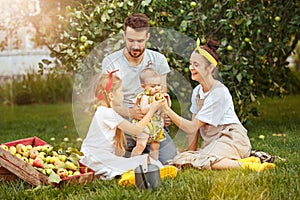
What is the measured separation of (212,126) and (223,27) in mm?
1404

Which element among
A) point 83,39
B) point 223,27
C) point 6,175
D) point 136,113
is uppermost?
point 223,27

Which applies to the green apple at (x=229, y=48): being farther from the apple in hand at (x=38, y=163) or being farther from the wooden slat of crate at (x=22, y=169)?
the wooden slat of crate at (x=22, y=169)

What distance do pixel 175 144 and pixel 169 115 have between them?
246mm

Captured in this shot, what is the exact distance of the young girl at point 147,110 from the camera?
2.63m

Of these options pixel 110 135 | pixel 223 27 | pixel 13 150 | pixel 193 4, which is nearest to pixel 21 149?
pixel 13 150

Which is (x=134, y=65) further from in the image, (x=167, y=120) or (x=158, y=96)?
(x=167, y=120)

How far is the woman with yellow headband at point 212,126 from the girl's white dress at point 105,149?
0.33 m

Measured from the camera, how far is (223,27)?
4.34 meters

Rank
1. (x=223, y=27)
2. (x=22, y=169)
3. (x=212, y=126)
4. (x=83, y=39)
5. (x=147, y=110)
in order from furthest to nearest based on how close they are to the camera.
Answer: (x=223, y=27)
(x=83, y=39)
(x=212, y=126)
(x=22, y=169)
(x=147, y=110)

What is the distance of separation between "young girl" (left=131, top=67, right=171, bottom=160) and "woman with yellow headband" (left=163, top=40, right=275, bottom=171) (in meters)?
0.14

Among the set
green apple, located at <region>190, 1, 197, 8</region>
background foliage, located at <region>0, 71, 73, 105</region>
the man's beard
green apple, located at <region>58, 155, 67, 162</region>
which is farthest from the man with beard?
background foliage, located at <region>0, 71, 73, 105</region>

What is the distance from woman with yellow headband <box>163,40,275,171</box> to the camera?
297 cm

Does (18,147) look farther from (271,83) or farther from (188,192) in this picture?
A: (271,83)

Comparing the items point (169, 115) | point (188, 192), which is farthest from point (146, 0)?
point (188, 192)
